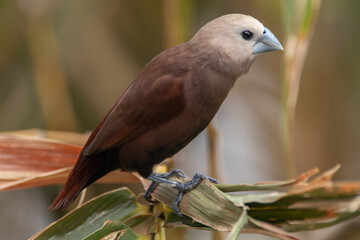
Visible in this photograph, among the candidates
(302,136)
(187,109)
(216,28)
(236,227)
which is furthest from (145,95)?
(302,136)

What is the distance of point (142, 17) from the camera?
264 cm

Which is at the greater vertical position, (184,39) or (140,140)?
(184,39)

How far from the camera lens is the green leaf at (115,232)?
3.76ft

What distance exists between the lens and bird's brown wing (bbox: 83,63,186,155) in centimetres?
148

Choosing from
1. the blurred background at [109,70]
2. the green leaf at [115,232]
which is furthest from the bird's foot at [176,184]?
the blurred background at [109,70]

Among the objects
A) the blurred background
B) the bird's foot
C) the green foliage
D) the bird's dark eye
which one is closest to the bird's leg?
the bird's foot

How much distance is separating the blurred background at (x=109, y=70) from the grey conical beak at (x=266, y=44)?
Answer: 0.84 metres

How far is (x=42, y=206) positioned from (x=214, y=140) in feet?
3.73

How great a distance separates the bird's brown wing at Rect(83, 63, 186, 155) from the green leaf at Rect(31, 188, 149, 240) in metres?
0.16

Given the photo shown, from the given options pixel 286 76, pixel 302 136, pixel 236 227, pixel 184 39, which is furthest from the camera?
pixel 302 136

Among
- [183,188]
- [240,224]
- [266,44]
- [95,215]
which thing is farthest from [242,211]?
[266,44]

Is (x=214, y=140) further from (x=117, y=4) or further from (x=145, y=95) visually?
(x=117, y=4)

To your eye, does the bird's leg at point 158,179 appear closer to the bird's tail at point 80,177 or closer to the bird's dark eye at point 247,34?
the bird's tail at point 80,177

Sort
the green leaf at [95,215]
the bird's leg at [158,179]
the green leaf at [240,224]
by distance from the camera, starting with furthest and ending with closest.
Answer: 1. the bird's leg at [158,179]
2. the green leaf at [95,215]
3. the green leaf at [240,224]
